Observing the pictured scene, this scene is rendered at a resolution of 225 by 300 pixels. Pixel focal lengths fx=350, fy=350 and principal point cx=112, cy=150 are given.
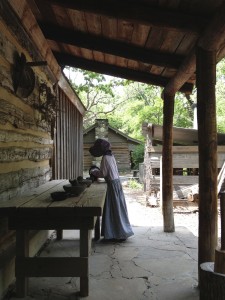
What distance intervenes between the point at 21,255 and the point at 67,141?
5.39m

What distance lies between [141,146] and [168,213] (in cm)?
2007

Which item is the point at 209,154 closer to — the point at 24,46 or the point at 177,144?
the point at 24,46

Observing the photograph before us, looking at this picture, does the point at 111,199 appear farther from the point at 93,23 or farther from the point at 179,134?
the point at 179,134

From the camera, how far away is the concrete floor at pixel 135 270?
393 centimetres

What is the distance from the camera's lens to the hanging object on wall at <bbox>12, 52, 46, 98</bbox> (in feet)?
12.9

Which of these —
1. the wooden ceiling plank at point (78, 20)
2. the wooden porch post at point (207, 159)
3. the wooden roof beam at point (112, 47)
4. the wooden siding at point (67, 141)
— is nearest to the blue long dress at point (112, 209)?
the wooden siding at point (67, 141)

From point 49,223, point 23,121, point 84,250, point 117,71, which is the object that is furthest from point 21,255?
point 117,71

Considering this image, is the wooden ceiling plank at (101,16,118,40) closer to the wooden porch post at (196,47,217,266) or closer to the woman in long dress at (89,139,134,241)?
the wooden porch post at (196,47,217,266)

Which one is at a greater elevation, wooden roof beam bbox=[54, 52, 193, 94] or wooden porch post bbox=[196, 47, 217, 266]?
wooden roof beam bbox=[54, 52, 193, 94]

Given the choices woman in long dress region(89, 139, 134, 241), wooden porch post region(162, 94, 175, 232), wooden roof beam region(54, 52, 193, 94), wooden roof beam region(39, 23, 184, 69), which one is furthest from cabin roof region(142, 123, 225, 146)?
wooden roof beam region(39, 23, 184, 69)

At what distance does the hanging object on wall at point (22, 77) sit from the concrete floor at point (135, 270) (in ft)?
7.44

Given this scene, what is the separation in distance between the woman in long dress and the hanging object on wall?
2.12m

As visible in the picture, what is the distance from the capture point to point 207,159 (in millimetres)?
4090

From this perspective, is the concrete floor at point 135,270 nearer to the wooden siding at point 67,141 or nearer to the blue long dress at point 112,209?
the blue long dress at point 112,209
